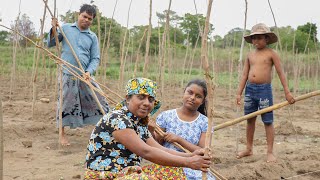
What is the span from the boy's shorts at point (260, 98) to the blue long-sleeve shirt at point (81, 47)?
125 centimetres

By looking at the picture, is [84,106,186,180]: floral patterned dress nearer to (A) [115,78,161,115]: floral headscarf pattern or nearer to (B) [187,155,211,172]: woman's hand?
(A) [115,78,161,115]: floral headscarf pattern

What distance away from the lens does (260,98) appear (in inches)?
130

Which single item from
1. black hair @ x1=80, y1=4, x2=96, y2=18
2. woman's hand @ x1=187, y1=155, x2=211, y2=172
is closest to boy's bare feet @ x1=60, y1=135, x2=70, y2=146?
black hair @ x1=80, y1=4, x2=96, y2=18

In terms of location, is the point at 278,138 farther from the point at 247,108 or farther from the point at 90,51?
the point at 90,51

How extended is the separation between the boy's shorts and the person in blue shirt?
3.92 ft

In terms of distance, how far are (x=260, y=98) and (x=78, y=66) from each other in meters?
1.47

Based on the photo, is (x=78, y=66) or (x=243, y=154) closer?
(x=243, y=154)

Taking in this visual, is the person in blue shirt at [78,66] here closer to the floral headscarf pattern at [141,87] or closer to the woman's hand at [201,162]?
the floral headscarf pattern at [141,87]

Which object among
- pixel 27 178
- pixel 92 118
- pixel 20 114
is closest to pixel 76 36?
pixel 92 118

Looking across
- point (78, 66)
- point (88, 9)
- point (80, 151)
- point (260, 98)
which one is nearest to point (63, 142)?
point (80, 151)

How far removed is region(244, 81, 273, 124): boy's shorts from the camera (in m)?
3.30

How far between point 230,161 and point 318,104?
218 inches

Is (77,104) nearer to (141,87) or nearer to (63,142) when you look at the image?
(63,142)

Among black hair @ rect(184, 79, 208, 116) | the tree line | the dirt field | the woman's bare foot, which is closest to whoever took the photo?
black hair @ rect(184, 79, 208, 116)
